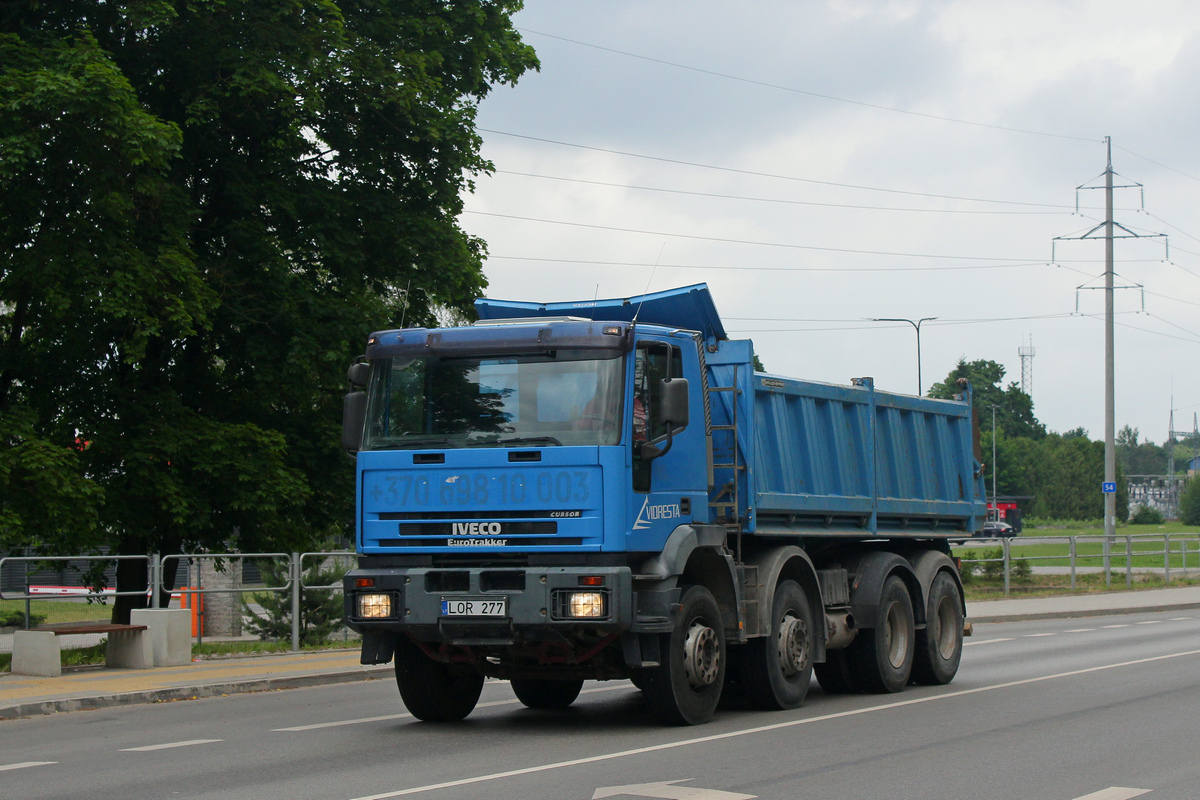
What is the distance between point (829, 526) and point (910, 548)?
242cm

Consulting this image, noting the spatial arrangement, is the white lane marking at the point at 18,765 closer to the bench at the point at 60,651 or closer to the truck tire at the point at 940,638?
the bench at the point at 60,651

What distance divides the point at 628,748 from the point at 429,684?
96.0 inches

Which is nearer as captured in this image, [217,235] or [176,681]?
[176,681]

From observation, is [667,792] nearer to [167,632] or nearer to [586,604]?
[586,604]

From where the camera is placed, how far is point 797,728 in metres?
11.4

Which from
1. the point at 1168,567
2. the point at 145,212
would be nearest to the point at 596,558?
the point at 145,212

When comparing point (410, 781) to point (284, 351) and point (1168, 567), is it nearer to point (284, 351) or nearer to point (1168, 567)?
point (284, 351)

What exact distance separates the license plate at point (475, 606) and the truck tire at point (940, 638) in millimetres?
6221

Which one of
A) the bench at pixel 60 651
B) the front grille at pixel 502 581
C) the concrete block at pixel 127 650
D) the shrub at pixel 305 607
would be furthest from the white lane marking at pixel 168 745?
the shrub at pixel 305 607

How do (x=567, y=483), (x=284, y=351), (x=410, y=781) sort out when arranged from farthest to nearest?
(x=284, y=351), (x=567, y=483), (x=410, y=781)

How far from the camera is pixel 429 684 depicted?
12.1 metres

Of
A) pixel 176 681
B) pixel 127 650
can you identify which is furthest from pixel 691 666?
pixel 127 650

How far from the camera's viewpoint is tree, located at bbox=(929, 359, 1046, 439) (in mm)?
166663

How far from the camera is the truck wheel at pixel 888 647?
14359mm
